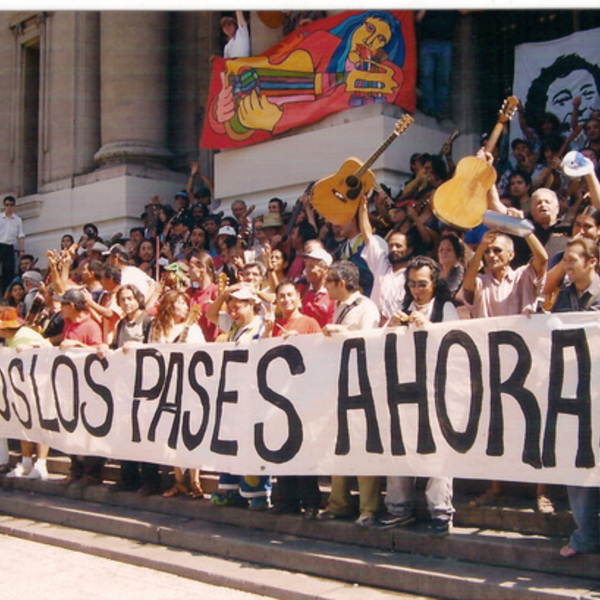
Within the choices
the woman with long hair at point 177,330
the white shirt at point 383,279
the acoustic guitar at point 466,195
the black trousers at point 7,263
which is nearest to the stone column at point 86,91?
the black trousers at point 7,263

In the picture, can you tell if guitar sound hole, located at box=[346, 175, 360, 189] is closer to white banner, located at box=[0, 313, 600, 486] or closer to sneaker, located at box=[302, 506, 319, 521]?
white banner, located at box=[0, 313, 600, 486]

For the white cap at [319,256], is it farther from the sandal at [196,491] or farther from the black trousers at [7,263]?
the black trousers at [7,263]

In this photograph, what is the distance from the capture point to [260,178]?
13.0 meters

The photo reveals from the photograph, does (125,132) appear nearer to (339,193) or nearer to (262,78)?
(262,78)

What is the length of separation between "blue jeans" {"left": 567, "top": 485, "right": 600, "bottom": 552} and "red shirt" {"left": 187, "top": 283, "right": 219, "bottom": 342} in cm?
394

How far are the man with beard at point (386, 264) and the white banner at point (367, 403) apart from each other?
1.15 meters

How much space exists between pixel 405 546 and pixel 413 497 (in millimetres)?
359

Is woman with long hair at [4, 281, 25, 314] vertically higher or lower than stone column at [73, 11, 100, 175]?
lower

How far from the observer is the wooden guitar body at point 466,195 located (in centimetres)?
657

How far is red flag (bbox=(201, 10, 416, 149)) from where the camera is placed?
451 inches

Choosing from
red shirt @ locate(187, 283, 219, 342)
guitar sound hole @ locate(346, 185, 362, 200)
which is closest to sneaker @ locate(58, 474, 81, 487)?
red shirt @ locate(187, 283, 219, 342)

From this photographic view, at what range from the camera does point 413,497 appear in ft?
19.6

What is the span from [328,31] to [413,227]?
4500 mm

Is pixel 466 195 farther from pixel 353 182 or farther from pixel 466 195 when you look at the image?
pixel 353 182
